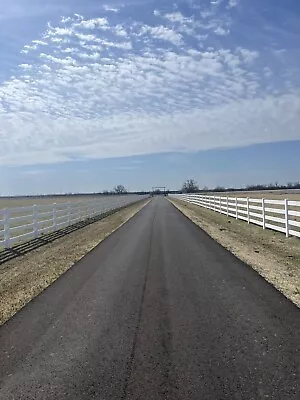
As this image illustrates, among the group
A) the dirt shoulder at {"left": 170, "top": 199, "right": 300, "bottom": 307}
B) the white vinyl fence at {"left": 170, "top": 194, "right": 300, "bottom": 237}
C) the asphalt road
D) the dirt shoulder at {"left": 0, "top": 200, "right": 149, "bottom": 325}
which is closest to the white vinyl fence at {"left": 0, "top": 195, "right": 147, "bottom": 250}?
the dirt shoulder at {"left": 0, "top": 200, "right": 149, "bottom": 325}

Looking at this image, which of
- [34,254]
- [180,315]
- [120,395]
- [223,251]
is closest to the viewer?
[120,395]

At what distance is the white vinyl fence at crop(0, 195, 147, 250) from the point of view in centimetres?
1473

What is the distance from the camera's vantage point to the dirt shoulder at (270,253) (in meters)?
8.08

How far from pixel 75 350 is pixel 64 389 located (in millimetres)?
954

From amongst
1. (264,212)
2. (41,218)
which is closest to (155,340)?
(264,212)

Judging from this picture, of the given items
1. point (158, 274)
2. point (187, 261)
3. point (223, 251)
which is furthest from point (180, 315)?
point (223, 251)

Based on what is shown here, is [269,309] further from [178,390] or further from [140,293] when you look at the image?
[178,390]

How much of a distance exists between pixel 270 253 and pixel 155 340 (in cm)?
738

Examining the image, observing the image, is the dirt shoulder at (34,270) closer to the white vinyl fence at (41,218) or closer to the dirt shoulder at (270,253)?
the white vinyl fence at (41,218)

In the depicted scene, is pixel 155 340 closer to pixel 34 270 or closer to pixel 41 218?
pixel 34 270

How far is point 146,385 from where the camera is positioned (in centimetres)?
398

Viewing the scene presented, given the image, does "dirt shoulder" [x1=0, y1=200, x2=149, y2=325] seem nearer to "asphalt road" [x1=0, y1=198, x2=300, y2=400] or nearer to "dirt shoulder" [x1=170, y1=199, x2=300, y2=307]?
"asphalt road" [x1=0, y1=198, x2=300, y2=400]

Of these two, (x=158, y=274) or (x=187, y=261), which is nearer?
(x=158, y=274)

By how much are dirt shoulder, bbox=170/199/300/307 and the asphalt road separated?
0.38 meters
